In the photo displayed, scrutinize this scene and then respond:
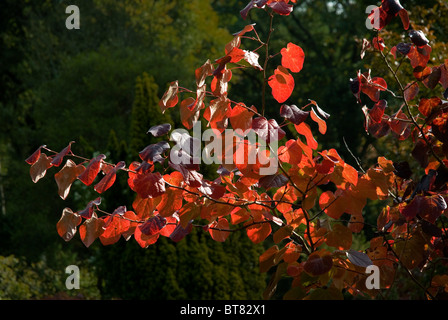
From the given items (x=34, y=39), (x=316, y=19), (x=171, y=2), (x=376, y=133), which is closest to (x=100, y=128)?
(x=34, y=39)

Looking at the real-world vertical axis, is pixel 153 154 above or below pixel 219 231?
above

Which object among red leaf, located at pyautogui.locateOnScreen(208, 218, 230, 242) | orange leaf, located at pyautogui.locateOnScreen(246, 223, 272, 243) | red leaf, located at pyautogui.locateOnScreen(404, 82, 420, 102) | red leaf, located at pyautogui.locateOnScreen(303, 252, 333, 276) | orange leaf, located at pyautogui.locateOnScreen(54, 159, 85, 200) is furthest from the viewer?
red leaf, located at pyautogui.locateOnScreen(404, 82, 420, 102)

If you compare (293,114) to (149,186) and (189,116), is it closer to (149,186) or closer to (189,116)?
(189,116)

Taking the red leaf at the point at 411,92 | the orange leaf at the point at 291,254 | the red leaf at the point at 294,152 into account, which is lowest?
the orange leaf at the point at 291,254

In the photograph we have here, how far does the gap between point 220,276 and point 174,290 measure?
449mm

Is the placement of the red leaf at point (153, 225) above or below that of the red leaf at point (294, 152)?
below

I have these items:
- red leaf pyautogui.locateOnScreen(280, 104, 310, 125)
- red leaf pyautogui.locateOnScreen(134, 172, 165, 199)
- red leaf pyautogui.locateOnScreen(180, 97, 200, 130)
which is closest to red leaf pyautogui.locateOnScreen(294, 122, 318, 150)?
red leaf pyautogui.locateOnScreen(280, 104, 310, 125)

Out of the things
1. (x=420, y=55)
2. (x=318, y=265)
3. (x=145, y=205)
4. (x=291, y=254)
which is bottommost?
(x=291, y=254)

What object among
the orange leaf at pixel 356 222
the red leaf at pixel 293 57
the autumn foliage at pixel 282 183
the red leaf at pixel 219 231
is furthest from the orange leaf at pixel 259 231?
the red leaf at pixel 293 57

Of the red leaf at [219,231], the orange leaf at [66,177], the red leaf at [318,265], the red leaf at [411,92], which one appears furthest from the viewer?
the red leaf at [411,92]

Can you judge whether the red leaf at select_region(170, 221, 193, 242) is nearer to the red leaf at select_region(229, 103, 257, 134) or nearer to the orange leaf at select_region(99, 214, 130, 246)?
Answer: the orange leaf at select_region(99, 214, 130, 246)

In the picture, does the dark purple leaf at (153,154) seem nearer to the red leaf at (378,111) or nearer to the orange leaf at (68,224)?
the orange leaf at (68,224)

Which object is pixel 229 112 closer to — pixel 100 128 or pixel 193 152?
pixel 193 152

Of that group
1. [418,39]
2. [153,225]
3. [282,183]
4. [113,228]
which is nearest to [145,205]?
[153,225]
